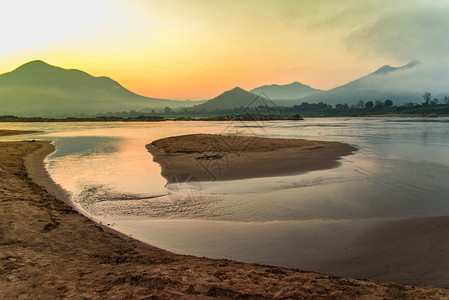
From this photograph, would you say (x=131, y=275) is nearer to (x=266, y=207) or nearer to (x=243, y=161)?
(x=266, y=207)

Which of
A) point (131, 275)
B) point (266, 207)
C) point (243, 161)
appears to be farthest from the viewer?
point (243, 161)

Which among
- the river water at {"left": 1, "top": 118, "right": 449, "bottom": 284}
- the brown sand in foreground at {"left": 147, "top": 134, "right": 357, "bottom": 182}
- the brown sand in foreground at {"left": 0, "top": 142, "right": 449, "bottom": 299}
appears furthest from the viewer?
the brown sand in foreground at {"left": 147, "top": 134, "right": 357, "bottom": 182}

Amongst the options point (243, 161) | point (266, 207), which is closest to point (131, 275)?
point (266, 207)

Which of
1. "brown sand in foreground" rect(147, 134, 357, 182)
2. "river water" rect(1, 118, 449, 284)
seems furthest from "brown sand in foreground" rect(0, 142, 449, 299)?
"brown sand in foreground" rect(147, 134, 357, 182)

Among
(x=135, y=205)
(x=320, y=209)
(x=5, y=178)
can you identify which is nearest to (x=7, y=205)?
(x=135, y=205)

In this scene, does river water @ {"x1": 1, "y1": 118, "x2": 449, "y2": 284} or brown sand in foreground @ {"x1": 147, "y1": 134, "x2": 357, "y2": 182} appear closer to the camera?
river water @ {"x1": 1, "y1": 118, "x2": 449, "y2": 284}

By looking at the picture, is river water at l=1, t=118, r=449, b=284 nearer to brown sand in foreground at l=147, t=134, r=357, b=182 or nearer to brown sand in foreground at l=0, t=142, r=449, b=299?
brown sand in foreground at l=0, t=142, r=449, b=299

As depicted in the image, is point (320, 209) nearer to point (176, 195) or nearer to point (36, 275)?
point (176, 195)

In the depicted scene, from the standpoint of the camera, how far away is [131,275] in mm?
4027

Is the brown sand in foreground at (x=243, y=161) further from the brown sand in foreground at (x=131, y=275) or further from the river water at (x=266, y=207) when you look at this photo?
the brown sand in foreground at (x=131, y=275)

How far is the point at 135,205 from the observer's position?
8367mm

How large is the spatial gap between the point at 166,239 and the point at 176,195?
11.6 ft

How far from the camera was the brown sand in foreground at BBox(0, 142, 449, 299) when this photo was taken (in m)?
3.53

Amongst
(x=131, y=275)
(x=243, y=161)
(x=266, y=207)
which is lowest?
(x=266, y=207)
